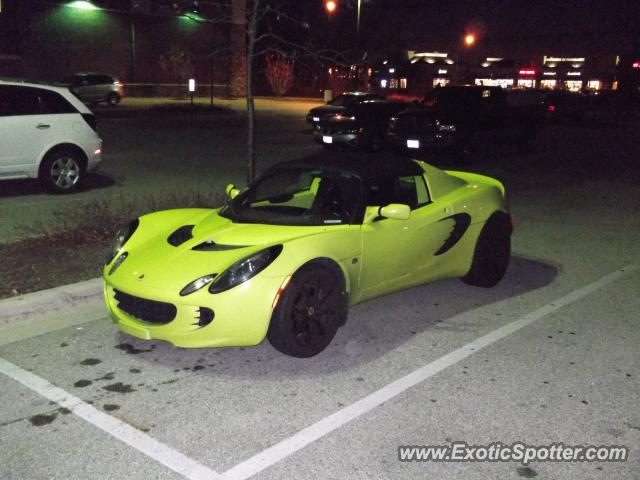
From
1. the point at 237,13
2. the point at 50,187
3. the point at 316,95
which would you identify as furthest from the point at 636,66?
the point at 50,187

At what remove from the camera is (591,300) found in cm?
660

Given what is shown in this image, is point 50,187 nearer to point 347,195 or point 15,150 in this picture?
point 15,150

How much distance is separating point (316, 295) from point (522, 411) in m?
1.60

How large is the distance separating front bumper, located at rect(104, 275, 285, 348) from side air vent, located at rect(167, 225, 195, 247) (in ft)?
2.08

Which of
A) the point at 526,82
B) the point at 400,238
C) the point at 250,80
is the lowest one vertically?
the point at 400,238

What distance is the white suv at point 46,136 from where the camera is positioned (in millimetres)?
10789

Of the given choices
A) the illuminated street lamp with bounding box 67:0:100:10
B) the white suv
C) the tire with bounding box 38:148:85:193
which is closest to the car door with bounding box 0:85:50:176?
the white suv

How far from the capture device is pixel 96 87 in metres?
36.8

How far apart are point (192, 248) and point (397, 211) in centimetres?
156

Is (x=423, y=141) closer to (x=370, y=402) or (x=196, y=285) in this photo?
(x=196, y=285)

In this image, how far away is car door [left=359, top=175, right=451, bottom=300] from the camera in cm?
538

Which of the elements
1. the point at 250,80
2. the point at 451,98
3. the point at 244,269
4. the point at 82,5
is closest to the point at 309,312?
the point at 244,269

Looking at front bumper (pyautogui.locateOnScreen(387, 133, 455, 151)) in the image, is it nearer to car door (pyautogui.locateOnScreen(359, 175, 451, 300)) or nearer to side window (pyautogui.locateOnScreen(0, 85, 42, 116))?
side window (pyautogui.locateOnScreen(0, 85, 42, 116))

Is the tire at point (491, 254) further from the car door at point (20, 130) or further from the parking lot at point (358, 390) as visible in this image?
the car door at point (20, 130)
